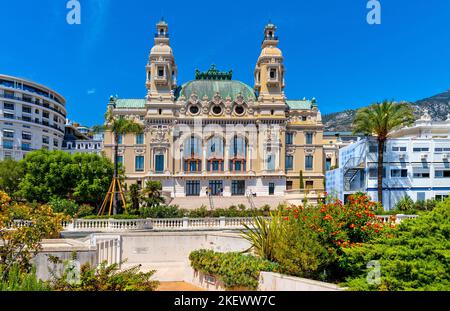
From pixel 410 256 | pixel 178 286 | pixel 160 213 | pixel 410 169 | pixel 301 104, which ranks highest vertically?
pixel 301 104

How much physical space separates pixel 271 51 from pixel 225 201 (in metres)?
29.2

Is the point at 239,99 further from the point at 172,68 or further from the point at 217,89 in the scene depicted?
the point at 172,68

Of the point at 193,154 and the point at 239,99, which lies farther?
the point at 239,99

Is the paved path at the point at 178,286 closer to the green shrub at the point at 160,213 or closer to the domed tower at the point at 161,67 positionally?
the green shrub at the point at 160,213

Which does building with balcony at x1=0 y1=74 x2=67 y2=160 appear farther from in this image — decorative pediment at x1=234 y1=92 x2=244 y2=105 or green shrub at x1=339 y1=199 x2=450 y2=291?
green shrub at x1=339 y1=199 x2=450 y2=291

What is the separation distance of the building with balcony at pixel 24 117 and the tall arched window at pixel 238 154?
1658 inches

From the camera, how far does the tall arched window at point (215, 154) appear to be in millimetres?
59250

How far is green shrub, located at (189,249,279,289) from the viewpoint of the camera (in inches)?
502

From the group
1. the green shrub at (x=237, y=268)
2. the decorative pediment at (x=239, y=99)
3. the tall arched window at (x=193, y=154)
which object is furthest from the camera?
the decorative pediment at (x=239, y=99)

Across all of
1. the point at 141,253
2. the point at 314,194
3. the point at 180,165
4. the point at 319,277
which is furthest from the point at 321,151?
the point at 319,277

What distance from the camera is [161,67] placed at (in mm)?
61094

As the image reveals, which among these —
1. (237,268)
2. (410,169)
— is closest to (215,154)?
(410,169)

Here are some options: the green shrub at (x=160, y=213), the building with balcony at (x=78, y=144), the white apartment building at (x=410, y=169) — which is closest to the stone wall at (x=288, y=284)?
the green shrub at (x=160, y=213)

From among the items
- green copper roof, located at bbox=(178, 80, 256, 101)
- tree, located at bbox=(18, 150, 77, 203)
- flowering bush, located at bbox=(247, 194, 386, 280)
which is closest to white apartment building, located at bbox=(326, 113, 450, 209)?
green copper roof, located at bbox=(178, 80, 256, 101)
